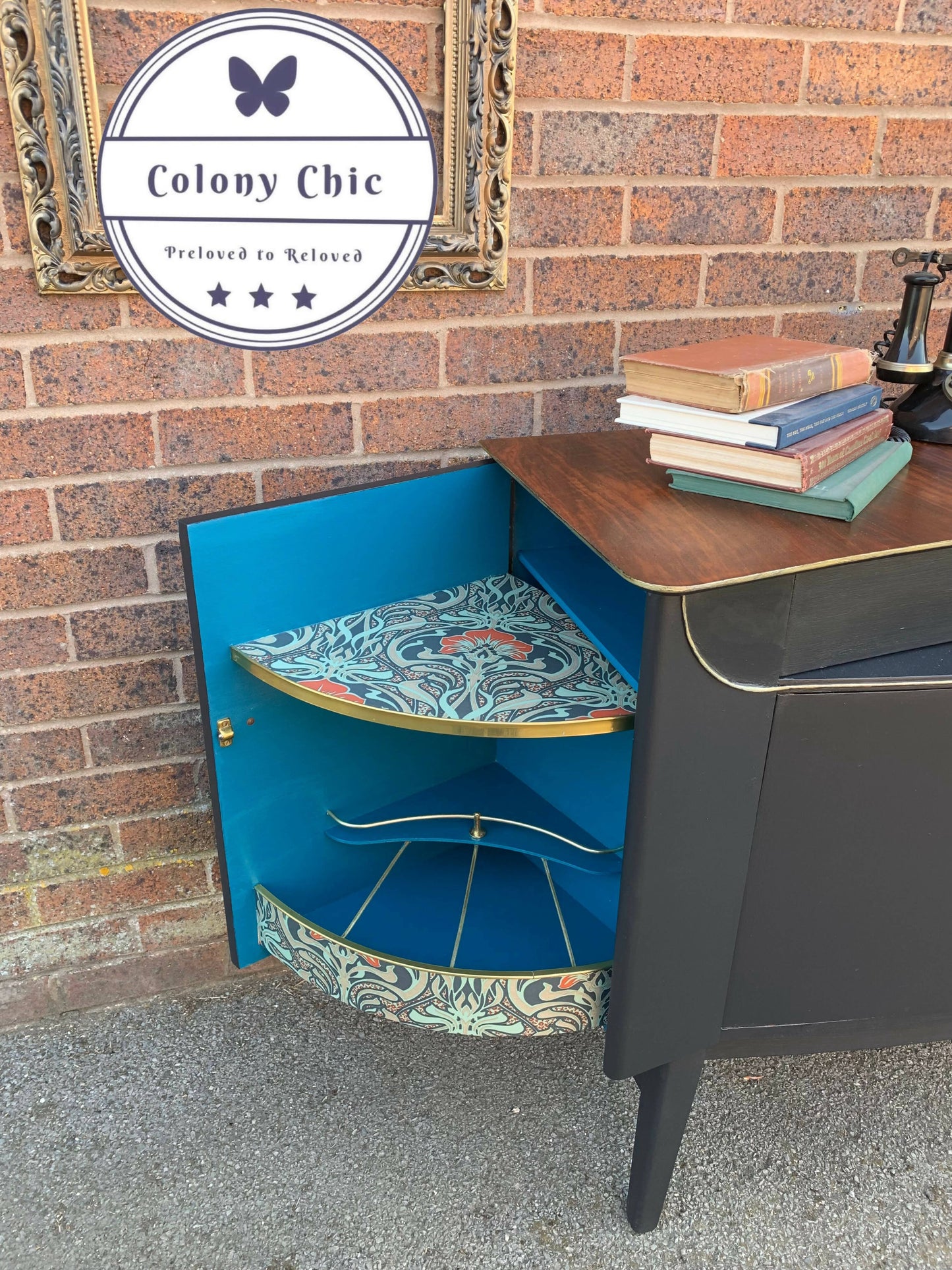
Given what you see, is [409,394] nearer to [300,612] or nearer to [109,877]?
[300,612]

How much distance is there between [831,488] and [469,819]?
0.71 meters

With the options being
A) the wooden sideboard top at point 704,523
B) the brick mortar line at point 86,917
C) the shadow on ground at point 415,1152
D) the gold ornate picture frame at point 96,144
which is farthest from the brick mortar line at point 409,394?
the shadow on ground at point 415,1152

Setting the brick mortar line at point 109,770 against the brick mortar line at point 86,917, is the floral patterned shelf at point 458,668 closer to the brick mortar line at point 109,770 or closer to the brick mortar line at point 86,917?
the brick mortar line at point 109,770

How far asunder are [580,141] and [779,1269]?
153 cm

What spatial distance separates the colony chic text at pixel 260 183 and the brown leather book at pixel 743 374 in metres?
0.47

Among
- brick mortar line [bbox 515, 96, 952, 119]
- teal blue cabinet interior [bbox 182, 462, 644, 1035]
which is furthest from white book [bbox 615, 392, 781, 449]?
brick mortar line [bbox 515, 96, 952, 119]

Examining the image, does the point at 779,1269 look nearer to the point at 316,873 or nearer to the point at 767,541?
the point at 316,873

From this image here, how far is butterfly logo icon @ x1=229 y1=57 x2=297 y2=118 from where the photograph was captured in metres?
1.28

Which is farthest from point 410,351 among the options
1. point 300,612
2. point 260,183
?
point 300,612

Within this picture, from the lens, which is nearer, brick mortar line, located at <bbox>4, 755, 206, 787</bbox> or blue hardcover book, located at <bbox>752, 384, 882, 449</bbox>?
blue hardcover book, located at <bbox>752, 384, 882, 449</bbox>

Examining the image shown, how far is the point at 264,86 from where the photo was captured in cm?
129

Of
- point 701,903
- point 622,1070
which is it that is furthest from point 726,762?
point 622,1070

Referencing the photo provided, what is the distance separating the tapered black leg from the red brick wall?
83 cm

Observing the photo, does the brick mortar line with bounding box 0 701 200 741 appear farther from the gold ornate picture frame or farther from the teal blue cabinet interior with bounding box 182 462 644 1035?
the gold ornate picture frame
